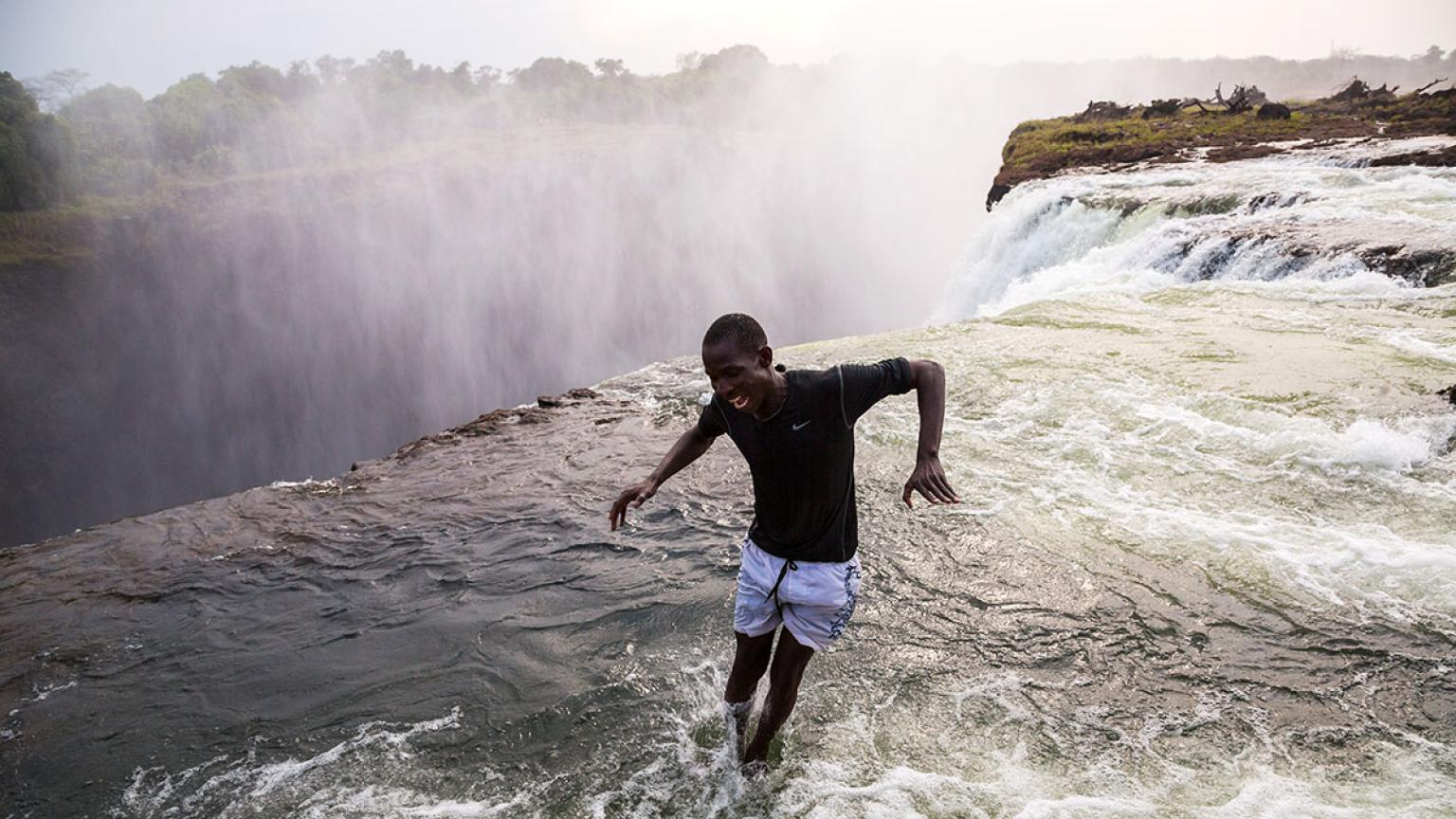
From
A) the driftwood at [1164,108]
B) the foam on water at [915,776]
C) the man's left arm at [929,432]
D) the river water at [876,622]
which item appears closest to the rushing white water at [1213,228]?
the river water at [876,622]

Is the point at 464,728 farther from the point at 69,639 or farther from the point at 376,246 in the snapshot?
the point at 376,246

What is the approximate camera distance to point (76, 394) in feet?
84.4

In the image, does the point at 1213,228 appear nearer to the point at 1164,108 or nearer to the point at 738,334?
the point at 738,334

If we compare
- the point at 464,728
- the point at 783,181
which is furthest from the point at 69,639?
the point at 783,181

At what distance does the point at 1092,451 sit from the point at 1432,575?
2284 millimetres

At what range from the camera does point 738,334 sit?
2350mm

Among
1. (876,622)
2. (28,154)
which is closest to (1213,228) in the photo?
(876,622)

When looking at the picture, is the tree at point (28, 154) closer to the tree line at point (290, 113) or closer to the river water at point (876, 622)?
the tree line at point (290, 113)

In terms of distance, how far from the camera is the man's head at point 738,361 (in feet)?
7.66

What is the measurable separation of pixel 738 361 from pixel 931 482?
704 millimetres

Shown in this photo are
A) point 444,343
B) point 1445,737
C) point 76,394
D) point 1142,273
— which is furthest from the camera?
point 444,343

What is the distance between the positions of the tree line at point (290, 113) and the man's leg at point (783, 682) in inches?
1582

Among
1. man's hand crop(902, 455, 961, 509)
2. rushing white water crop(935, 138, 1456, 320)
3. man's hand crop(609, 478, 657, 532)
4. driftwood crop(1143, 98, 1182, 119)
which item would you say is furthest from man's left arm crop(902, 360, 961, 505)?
driftwood crop(1143, 98, 1182, 119)

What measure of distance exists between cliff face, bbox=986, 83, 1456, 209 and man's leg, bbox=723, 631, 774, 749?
15.2 meters
